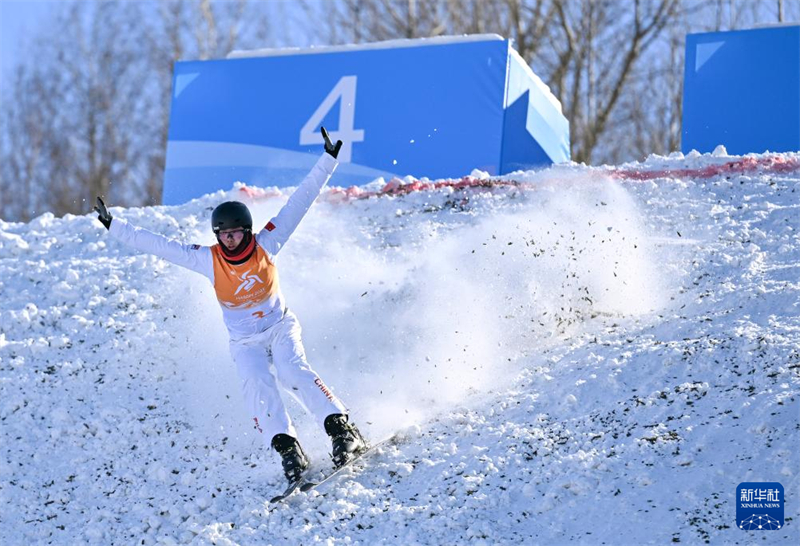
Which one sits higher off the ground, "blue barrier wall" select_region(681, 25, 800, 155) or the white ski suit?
"blue barrier wall" select_region(681, 25, 800, 155)

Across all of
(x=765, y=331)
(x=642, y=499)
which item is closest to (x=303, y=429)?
Answer: (x=642, y=499)

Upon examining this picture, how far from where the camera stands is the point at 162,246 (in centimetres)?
730

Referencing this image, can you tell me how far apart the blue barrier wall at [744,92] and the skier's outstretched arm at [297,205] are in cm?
510

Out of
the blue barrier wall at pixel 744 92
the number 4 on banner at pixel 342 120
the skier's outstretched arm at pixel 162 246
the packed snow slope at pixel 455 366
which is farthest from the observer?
the number 4 on banner at pixel 342 120

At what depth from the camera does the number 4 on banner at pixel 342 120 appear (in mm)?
11836

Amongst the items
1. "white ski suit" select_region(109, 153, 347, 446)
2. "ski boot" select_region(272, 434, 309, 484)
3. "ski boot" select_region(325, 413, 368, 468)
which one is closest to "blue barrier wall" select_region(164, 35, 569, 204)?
"white ski suit" select_region(109, 153, 347, 446)

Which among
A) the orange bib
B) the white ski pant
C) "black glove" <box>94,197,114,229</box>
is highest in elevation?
"black glove" <box>94,197,114,229</box>

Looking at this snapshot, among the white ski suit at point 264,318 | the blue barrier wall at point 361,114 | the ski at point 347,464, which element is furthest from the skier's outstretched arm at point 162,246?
the blue barrier wall at point 361,114

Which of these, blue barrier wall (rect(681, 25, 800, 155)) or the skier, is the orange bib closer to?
the skier

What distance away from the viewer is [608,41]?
24641 millimetres

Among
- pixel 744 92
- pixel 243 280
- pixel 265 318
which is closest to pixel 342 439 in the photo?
pixel 265 318

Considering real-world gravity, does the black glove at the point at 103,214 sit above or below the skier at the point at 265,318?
above

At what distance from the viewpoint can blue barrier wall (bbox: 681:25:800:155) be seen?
1124 cm

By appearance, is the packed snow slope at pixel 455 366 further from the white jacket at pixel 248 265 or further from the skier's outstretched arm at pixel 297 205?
the skier's outstretched arm at pixel 297 205
